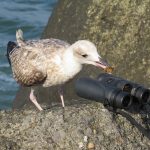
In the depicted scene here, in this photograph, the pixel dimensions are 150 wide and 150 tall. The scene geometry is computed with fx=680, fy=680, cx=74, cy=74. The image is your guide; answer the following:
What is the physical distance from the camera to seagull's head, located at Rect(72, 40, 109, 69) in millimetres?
8062

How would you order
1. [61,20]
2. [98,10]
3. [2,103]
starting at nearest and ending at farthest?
[98,10]
[61,20]
[2,103]

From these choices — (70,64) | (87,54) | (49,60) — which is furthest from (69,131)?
(49,60)

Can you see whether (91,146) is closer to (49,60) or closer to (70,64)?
(70,64)

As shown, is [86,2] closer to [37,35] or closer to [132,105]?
[132,105]

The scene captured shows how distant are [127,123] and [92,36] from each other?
3283 millimetres

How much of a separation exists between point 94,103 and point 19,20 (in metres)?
14.3

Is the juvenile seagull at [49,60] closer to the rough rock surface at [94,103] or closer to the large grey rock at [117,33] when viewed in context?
the rough rock surface at [94,103]

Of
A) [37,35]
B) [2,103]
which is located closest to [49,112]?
[2,103]

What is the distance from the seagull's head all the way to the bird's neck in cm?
10

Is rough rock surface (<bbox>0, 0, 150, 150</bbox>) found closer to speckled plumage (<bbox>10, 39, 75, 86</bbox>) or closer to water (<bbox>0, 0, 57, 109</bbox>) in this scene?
speckled plumage (<bbox>10, 39, 75, 86</bbox>)

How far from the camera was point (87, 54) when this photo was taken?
817cm

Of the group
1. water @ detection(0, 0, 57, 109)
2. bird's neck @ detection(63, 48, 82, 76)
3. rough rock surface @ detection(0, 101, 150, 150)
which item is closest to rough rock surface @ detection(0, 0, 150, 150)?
rough rock surface @ detection(0, 101, 150, 150)

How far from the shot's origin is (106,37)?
397 inches

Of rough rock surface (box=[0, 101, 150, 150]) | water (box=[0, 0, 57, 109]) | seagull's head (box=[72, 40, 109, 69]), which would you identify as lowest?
water (box=[0, 0, 57, 109])
